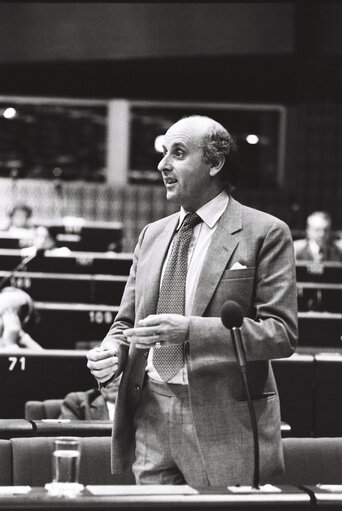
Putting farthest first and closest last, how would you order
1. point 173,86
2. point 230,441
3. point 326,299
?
point 173,86 → point 326,299 → point 230,441

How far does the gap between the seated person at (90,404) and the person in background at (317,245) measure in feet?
19.7

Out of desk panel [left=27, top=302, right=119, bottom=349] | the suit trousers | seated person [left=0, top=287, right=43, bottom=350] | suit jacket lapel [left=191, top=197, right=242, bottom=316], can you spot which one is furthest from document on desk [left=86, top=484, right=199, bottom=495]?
desk panel [left=27, top=302, right=119, bottom=349]

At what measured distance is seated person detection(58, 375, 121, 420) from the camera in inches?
194

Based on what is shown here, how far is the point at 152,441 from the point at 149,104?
43.0 feet

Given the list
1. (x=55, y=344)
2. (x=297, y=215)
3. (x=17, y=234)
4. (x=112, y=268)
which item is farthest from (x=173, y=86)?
(x=55, y=344)

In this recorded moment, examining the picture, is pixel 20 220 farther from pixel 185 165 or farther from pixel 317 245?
pixel 185 165

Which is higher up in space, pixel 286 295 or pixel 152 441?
pixel 286 295

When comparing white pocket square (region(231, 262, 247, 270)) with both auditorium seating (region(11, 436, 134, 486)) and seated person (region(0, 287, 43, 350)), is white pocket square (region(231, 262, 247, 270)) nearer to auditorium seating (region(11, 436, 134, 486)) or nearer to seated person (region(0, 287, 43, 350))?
auditorium seating (region(11, 436, 134, 486))

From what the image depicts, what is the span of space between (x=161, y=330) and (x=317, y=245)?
9.00m

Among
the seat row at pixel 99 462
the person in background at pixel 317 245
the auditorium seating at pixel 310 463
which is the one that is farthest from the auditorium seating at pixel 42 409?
the person in background at pixel 317 245

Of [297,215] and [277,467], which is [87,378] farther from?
[297,215]

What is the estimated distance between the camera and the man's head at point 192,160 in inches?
109

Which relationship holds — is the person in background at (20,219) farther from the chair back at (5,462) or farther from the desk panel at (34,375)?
the chair back at (5,462)

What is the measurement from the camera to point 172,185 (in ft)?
9.10
